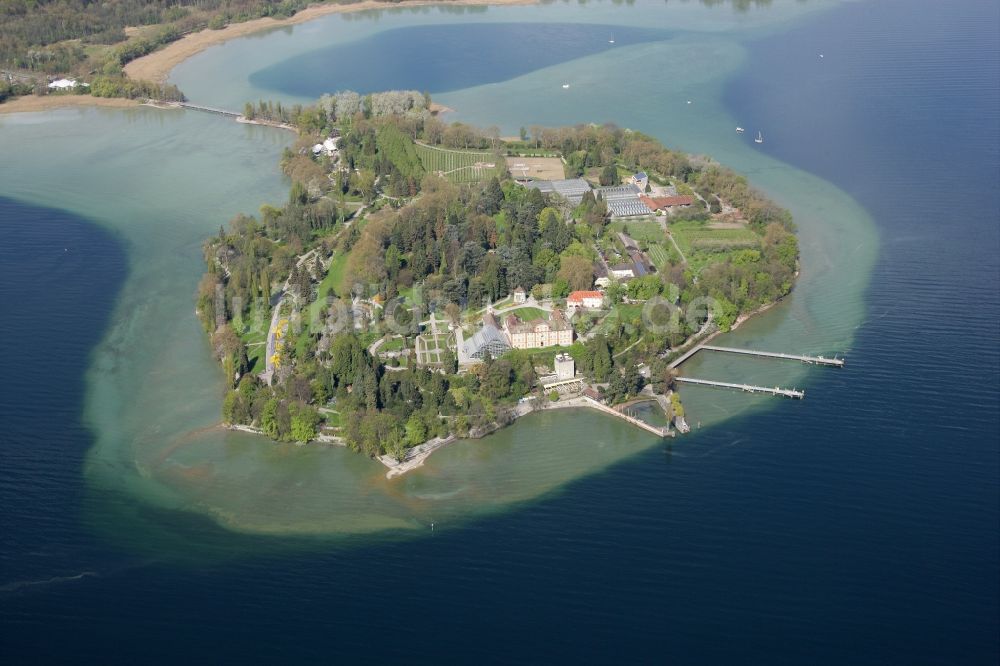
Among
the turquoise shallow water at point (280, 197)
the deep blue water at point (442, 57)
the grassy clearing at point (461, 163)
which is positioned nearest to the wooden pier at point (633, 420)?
the turquoise shallow water at point (280, 197)

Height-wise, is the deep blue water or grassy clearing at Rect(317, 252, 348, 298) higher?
the deep blue water

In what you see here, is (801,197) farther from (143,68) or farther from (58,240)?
(143,68)

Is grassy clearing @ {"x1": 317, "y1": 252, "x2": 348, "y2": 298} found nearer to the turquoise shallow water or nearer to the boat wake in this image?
the turquoise shallow water

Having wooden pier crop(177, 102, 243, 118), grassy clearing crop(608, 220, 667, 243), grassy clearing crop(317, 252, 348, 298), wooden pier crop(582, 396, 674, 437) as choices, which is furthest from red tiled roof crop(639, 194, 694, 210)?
wooden pier crop(177, 102, 243, 118)

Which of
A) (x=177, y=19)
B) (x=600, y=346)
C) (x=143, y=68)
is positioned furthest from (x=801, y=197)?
(x=177, y=19)

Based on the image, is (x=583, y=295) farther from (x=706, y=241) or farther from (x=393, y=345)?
(x=706, y=241)
